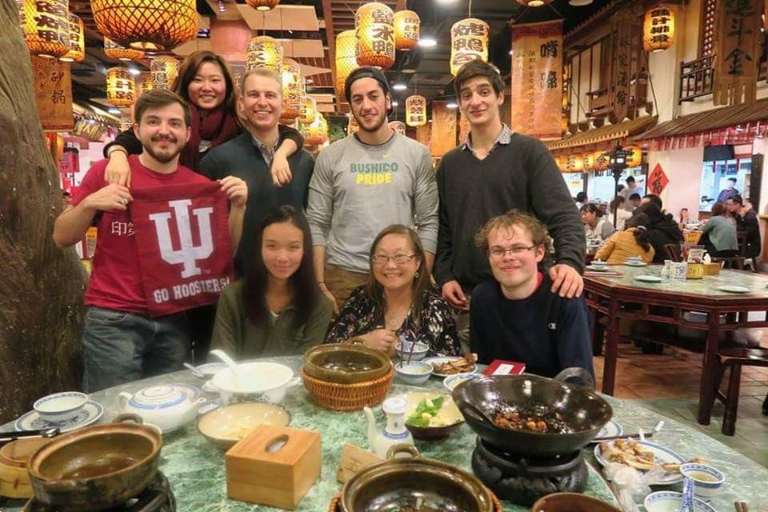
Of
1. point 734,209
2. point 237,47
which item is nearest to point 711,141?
point 734,209

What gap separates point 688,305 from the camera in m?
4.71

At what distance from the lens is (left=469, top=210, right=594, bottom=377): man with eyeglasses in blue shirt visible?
271 centimetres

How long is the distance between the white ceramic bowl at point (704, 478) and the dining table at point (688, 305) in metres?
3.41

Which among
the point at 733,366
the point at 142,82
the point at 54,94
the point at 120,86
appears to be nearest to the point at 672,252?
the point at 733,366

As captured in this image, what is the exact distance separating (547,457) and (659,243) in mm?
7341

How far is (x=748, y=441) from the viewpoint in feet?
15.0

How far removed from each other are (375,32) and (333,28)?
294 centimetres

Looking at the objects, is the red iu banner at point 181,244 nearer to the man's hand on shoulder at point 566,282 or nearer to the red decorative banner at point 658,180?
the man's hand on shoulder at point 566,282

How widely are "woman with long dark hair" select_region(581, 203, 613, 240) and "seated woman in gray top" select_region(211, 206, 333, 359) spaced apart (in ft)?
29.6

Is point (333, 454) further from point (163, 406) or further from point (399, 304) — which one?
point (399, 304)

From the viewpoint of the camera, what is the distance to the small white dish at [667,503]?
1.56 metres

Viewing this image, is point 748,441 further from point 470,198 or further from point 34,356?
point 34,356

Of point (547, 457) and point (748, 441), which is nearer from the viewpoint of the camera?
point (547, 457)

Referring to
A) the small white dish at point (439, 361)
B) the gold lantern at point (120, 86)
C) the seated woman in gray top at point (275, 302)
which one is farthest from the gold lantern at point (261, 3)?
the gold lantern at point (120, 86)
